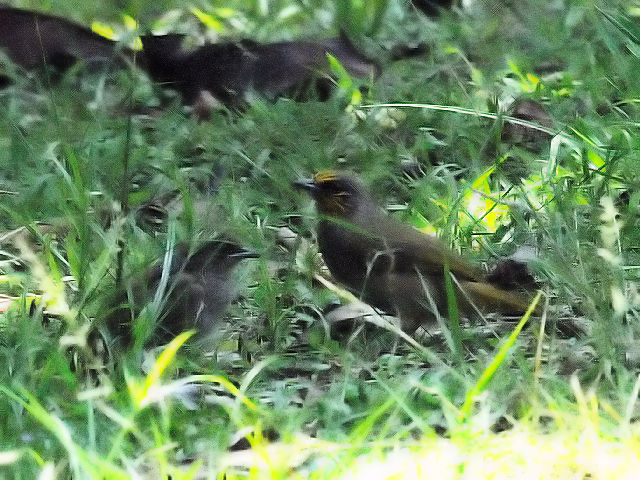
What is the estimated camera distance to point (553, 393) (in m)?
3.36

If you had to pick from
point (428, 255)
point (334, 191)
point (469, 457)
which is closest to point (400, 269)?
point (428, 255)

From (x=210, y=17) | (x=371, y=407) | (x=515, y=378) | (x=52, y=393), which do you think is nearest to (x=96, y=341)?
(x=52, y=393)

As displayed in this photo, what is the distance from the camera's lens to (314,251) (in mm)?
4777

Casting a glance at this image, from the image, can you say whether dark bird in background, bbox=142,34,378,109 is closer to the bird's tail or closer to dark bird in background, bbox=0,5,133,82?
dark bird in background, bbox=0,5,133,82

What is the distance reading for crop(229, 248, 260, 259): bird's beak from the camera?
14.4ft

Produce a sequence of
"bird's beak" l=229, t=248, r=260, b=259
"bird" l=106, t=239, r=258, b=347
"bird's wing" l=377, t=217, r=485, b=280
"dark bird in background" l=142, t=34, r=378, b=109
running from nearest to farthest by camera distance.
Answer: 1. "bird" l=106, t=239, r=258, b=347
2. "bird's wing" l=377, t=217, r=485, b=280
3. "bird's beak" l=229, t=248, r=260, b=259
4. "dark bird in background" l=142, t=34, r=378, b=109

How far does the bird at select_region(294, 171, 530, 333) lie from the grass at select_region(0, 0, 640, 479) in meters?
0.11

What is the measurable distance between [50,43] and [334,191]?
2.67 m

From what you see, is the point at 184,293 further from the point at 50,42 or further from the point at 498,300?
the point at 50,42

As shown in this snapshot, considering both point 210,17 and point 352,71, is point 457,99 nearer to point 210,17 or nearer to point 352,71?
point 352,71

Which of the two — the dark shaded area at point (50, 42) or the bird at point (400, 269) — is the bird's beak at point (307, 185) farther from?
the dark shaded area at point (50, 42)

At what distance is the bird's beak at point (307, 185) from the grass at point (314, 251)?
0.70ft

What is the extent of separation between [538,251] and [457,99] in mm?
2105

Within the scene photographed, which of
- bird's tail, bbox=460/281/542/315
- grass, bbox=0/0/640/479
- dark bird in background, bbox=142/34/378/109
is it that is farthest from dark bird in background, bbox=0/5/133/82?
bird's tail, bbox=460/281/542/315
